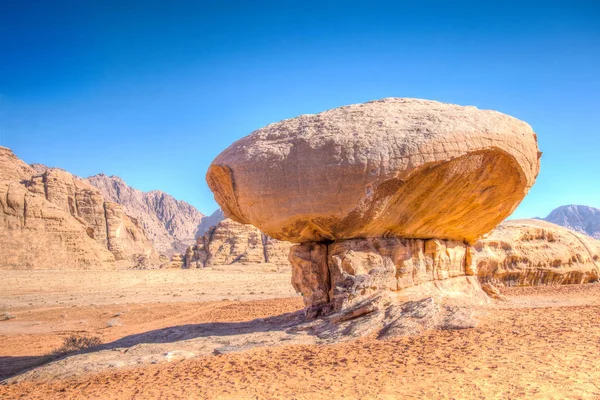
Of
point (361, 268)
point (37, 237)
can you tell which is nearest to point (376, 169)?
point (361, 268)

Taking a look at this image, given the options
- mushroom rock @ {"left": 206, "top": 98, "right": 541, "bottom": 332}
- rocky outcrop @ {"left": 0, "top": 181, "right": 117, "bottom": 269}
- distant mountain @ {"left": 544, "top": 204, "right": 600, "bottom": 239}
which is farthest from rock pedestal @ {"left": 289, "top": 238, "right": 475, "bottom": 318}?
distant mountain @ {"left": 544, "top": 204, "right": 600, "bottom": 239}

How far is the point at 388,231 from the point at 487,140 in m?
2.40

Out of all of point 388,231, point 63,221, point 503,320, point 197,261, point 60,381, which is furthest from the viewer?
point 197,261

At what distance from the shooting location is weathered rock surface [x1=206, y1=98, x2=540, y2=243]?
7273mm

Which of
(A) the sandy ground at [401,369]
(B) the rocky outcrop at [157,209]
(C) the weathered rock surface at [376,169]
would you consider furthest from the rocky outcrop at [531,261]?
(B) the rocky outcrop at [157,209]

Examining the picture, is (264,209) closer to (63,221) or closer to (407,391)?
(407,391)

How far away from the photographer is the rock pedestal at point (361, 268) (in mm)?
8039

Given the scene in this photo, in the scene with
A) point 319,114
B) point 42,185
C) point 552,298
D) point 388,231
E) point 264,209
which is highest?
point 42,185

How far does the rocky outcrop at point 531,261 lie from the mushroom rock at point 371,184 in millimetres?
5984

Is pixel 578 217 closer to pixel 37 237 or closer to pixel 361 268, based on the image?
pixel 37 237

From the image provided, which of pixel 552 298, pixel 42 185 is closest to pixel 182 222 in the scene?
pixel 42 185

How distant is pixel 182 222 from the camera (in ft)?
538

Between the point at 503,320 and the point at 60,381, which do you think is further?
the point at 503,320

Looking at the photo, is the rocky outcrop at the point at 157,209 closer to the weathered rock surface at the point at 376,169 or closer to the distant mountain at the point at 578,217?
the distant mountain at the point at 578,217
